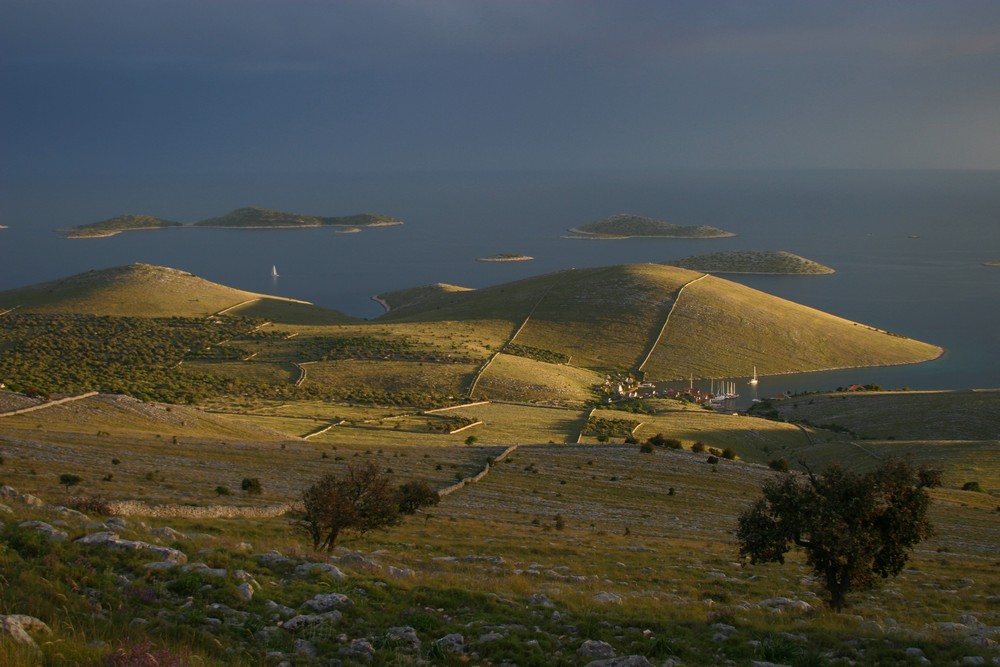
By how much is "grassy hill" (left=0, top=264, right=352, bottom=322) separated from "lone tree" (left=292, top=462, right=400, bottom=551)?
88.2 meters

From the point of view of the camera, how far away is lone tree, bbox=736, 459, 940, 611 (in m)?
16.9

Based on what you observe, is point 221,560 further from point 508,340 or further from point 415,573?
point 508,340

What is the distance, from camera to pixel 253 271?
195m

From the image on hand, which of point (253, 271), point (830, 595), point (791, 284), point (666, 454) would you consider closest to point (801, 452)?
point (666, 454)

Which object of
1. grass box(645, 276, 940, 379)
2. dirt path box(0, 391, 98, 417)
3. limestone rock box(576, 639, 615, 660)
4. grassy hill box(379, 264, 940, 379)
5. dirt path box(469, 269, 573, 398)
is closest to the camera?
limestone rock box(576, 639, 615, 660)

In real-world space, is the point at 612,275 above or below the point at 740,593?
above

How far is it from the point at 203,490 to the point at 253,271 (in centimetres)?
17642

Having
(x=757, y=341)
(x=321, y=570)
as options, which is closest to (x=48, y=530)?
(x=321, y=570)

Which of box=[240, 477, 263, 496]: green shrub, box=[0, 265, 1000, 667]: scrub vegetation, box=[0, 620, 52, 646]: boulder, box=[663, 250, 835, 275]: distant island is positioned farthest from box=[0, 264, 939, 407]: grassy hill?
box=[663, 250, 835, 275]: distant island

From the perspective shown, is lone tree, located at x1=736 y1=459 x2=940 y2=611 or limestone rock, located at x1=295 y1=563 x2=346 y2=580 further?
lone tree, located at x1=736 y1=459 x2=940 y2=611

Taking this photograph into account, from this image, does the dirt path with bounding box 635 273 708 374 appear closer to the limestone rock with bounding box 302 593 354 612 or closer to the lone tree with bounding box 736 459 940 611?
the lone tree with bounding box 736 459 940 611

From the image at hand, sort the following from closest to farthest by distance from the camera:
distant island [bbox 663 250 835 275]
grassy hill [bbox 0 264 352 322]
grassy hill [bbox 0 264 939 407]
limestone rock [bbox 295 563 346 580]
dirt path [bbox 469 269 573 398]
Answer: limestone rock [bbox 295 563 346 580]
grassy hill [bbox 0 264 939 407]
dirt path [bbox 469 269 573 398]
grassy hill [bbox 0 264 352 322]
distant island [bbox 663 250 835 275]

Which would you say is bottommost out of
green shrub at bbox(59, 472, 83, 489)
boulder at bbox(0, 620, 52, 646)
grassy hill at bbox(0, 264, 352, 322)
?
green shrub at bbox(59, 472, 83, 489)

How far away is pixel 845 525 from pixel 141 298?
105705 millimetres
